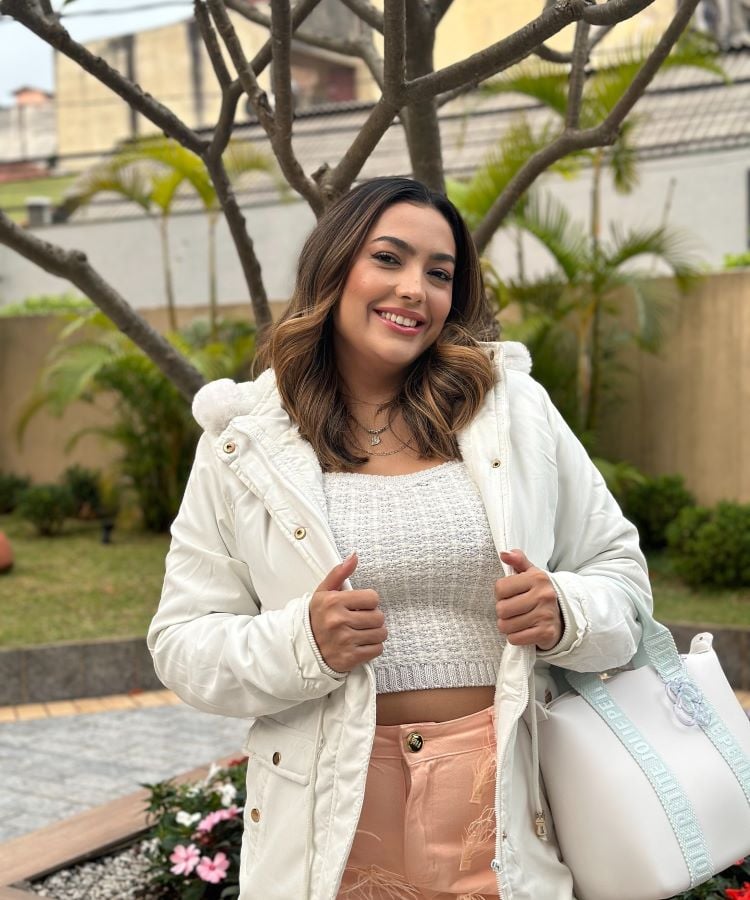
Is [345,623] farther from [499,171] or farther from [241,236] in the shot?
[499,171]

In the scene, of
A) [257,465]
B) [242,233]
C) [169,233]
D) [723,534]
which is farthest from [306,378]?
[169,233]

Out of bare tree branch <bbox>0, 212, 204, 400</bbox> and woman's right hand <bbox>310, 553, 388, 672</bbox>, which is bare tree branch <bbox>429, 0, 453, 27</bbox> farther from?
woman's right hand <bbox>310, 553, 388, 672</bbox>

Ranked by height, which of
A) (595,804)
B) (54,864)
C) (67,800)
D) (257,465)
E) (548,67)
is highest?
(548,67)

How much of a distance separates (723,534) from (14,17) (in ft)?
22.1

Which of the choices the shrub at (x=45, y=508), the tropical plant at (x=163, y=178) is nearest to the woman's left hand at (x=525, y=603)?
the tropical plant at (x=163, y=178)

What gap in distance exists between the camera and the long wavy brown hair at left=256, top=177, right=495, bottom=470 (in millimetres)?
2244

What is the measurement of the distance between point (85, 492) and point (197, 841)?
377 inches

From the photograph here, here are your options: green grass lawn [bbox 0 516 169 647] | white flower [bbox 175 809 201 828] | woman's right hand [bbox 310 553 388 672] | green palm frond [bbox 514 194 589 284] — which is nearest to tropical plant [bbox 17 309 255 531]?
green grass lawn [bbox 0 516 169 647]

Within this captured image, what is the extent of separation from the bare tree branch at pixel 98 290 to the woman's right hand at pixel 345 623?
1.55 m

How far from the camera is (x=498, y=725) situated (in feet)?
6.56

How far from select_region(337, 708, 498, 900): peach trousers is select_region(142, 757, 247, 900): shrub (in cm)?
150

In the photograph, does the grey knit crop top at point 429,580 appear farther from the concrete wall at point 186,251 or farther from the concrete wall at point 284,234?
the concrete wall at point 186,251

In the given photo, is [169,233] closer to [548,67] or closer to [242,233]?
[548,67]

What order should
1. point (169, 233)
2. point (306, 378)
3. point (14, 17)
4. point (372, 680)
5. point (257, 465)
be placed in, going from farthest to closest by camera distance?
1. point (169, 233)
2. point (14, 17)
3. point (306, 378)
4. point (257, 465)
5. point (372, 680)
